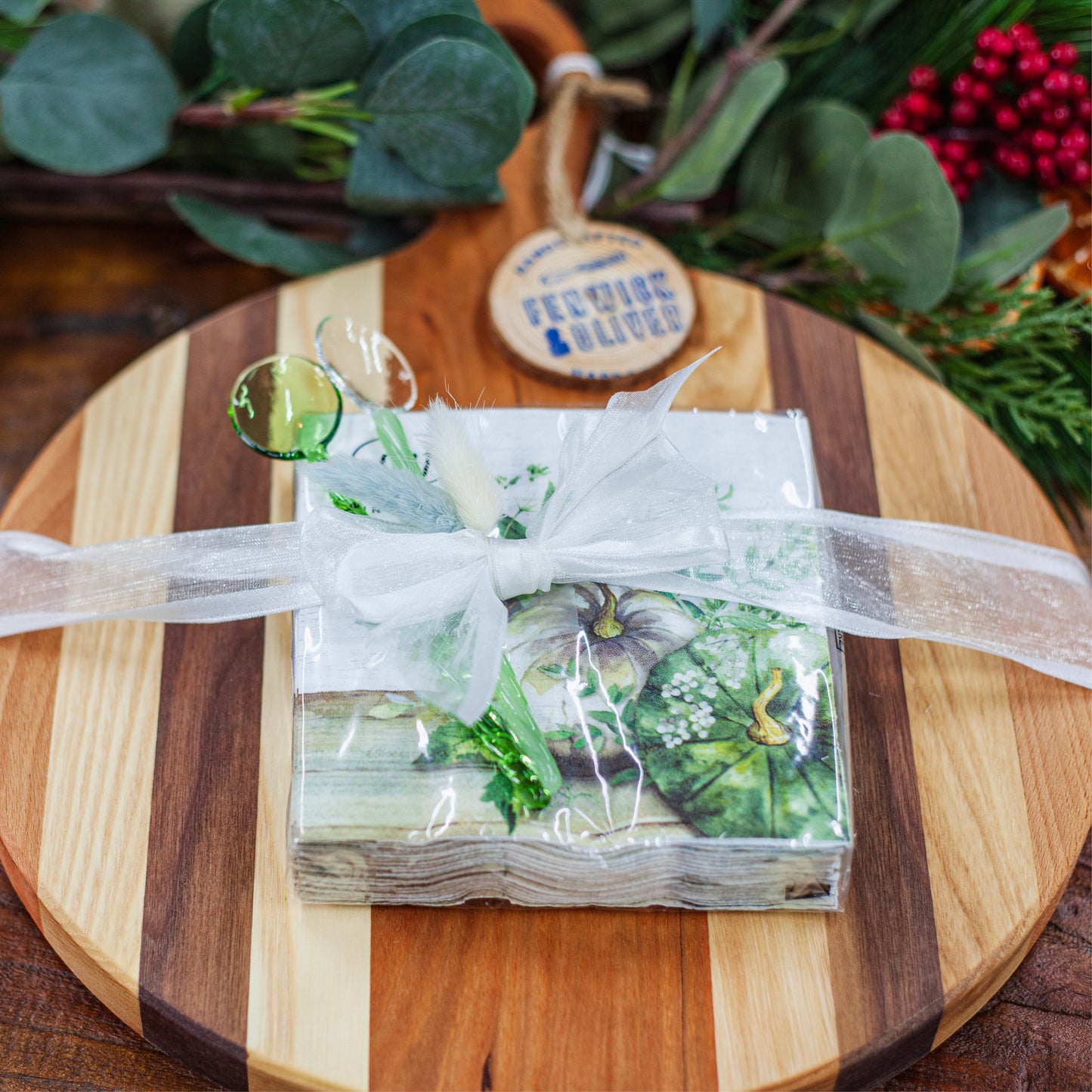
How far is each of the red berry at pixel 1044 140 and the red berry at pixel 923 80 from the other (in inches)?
4.1

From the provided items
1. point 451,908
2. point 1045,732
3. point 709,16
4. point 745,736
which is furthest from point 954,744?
point 709,16

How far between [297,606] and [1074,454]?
0.62m

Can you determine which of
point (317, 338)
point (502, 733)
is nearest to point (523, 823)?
point (502, 733)

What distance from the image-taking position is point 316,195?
103 cm

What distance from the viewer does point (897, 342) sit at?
2.93 ft

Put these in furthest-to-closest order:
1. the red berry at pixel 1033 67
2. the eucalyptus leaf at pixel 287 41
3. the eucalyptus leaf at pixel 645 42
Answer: the eucalyptus leaf at pixel 645 42 < the red berry at pixel 1033 67 < the eucalyptus leaf at pixel 287 41

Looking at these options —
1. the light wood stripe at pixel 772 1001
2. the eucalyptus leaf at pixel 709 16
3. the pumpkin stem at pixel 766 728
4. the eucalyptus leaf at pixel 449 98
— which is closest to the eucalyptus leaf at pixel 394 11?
the eucalyptus leaf at pixel 449 98

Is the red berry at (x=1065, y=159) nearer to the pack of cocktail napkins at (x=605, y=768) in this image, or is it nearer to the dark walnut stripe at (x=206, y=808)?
the pack of cocktail napkins at (x=605, y=768)

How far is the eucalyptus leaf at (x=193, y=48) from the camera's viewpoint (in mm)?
886

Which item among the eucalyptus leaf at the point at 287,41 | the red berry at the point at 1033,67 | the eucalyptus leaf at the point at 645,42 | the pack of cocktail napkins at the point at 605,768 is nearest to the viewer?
the pack of cocktail napkins at the point at 605,768

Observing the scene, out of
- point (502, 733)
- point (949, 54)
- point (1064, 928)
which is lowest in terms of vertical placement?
point (1064, 928)

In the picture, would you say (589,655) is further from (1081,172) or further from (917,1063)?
(1081,172)

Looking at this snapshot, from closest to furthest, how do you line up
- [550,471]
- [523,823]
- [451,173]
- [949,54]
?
[523,823] → [550,471] → [451,173] → [949,54]

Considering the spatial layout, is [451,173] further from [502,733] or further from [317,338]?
[502,733]
